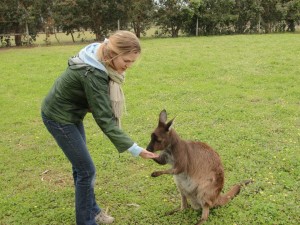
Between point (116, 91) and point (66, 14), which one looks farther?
point (66, 14)

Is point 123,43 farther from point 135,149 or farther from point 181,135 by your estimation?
point 181,135

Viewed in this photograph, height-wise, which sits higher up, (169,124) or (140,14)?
(140,14)

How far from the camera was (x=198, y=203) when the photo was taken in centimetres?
370

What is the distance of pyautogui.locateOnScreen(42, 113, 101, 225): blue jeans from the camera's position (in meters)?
3.02

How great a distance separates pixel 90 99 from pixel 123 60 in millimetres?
400

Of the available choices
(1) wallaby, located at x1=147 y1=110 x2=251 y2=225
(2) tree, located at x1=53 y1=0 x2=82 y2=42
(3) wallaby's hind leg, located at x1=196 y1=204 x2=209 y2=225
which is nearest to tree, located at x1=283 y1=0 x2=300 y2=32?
(2) tree, located at x1=53 y1=0 x2=82 y2=42

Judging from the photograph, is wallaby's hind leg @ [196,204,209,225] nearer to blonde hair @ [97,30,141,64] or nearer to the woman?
the woman

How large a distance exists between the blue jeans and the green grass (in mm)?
604

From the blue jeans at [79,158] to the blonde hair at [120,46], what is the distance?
674 millimetres

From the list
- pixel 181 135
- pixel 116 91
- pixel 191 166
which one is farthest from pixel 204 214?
pixel 181 135

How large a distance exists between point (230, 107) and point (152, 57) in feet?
21.3

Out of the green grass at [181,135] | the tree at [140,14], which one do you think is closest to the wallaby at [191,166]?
the green grass at [181,135]

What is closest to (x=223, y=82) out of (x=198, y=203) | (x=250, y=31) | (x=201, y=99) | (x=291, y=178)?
(x=201, y=99)

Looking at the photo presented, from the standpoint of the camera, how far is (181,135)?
595 cm
